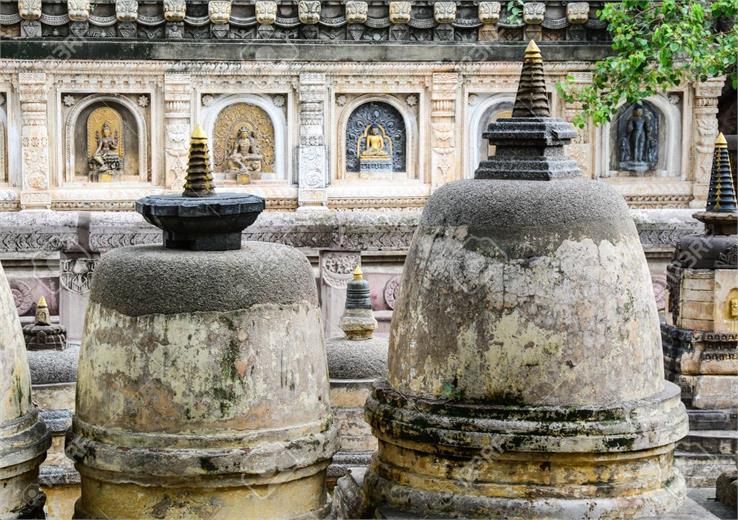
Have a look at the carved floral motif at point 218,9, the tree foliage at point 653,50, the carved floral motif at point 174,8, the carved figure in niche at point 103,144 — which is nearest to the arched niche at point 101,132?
the carved figure in niche at point 103,144

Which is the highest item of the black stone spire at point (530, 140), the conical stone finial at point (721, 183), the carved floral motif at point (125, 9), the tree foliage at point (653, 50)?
the carved floral motif at point (125, 9)

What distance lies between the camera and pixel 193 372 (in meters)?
6.59

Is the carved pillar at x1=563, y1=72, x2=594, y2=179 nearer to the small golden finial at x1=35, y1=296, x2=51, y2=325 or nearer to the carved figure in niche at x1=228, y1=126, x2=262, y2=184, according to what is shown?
the carved figure in niche at x1=228, y1=126, x2=262, y2=184

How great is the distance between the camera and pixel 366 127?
18.7m

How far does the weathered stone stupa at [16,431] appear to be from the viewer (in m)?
6.74

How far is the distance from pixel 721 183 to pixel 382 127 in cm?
563

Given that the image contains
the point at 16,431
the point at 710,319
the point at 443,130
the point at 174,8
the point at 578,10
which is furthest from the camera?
the point at 443,130

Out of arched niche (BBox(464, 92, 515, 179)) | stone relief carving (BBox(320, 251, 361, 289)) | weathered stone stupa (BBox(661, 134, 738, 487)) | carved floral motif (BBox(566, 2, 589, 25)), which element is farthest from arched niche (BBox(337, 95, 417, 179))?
weathered stone stupa (BBox(661, 134, 738, 487))

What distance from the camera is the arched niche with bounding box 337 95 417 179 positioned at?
734 inches

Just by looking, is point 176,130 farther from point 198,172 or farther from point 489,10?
point 198,172

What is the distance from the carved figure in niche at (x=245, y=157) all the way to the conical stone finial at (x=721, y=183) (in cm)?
620

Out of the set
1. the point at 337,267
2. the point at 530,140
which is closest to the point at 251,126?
the point at 337,267

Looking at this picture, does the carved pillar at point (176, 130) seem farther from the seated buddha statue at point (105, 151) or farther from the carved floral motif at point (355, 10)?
the carved floral motif at point (355, 10)

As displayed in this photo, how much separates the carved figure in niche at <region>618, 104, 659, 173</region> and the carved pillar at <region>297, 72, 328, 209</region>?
3.88 metres
